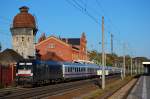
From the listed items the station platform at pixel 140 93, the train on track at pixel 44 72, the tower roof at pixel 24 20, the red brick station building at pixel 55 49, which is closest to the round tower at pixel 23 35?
the tower roof at pixel 24 20

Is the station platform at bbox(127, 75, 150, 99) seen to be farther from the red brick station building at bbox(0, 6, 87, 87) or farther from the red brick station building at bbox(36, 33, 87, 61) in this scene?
the red brick station building at bbox(36, 33, 87, 61)

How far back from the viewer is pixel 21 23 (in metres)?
96.0

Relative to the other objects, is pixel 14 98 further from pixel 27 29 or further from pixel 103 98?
pixel 27 29

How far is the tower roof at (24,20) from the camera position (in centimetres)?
9570

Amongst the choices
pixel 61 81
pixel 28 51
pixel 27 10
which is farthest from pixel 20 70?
pixel 27 10

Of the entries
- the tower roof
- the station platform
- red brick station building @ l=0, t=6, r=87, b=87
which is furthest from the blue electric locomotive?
the tower roof

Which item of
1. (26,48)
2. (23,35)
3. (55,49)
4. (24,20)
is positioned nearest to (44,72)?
A: (26,48)

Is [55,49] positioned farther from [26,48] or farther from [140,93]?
[140,93]

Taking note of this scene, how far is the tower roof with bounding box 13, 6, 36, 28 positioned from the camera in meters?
95.7

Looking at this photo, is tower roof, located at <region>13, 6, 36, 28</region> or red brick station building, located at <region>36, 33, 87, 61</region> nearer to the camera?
tower roof, located at <region>13, 6, 36, 28</region>

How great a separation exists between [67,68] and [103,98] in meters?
34.4

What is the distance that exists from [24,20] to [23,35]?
4110mm

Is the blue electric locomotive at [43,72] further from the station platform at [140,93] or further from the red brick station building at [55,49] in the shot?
the red brick station building at [55,49]

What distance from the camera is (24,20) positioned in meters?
96.4
